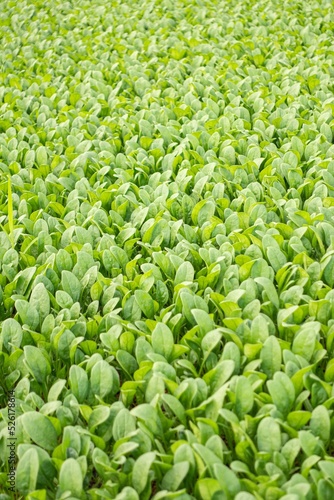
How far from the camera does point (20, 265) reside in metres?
2.81

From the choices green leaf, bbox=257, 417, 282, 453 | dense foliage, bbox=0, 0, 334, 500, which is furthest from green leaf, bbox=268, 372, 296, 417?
green leaf, bbox=257, 417, 282, 453

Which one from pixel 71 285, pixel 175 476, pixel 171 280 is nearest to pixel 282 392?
pixel 175 476

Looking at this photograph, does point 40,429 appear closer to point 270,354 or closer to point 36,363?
point 36,363

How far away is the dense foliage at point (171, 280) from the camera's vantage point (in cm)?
182

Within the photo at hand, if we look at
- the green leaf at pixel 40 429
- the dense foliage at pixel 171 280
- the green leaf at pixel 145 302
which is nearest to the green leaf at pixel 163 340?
the dense foliage at pixel 171 280

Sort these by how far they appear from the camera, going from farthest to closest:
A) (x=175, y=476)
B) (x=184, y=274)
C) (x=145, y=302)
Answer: (x=184, y=274)
(x=145, y=302)
(x=175, y=476)

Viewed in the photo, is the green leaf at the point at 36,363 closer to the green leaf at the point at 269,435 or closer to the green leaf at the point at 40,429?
the green leaf at the point at 40,429

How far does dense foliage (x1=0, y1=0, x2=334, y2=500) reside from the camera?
1819mm

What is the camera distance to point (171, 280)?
8.39 feet

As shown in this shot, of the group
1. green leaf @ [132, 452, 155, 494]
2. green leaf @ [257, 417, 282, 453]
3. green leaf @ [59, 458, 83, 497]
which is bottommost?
green leaf @ [257, 417, 282, 453]

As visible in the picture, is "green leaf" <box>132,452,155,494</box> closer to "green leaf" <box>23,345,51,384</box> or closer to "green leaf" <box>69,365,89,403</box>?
"green leaf" <box>69,365,89,403</box>

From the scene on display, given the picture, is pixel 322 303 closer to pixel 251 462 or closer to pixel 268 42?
pixel 251 462

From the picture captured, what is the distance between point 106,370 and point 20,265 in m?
0.94

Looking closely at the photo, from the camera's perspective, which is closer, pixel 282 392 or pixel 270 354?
pixel 282 392
